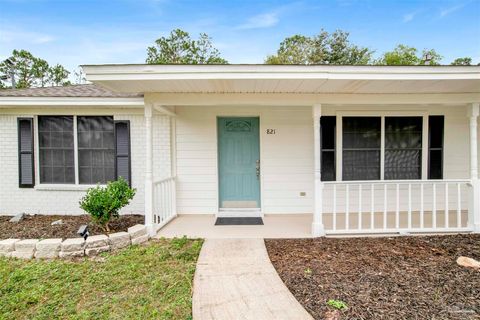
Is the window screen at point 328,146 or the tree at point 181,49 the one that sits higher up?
the tree at point 181,49

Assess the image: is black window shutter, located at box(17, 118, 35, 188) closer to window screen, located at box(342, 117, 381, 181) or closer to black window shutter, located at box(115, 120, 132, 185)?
black window shutter, located at box(115, 120, 132, 185)

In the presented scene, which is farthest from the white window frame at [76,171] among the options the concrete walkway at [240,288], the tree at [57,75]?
the tree at [57,75]

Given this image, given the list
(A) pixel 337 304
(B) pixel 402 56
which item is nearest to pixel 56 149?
(A) pixel 337 304

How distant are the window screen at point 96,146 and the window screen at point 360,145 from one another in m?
4.98

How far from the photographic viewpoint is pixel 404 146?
581 cm

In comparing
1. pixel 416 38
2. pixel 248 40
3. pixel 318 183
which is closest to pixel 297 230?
pixel 318 183

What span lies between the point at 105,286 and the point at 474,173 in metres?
5.78

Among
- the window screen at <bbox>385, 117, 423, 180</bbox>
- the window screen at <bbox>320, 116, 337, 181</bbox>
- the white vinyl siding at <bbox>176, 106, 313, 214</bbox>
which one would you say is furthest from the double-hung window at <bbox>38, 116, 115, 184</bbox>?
the window screen at <bbox>385, 117, 423, 180</bbox>

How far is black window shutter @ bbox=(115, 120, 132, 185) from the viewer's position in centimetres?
581

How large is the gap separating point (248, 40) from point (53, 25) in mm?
9923

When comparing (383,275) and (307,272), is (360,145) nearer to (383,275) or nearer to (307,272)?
(383,275)

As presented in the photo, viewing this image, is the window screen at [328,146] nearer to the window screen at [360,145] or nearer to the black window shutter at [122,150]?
the window screen at [360,145]

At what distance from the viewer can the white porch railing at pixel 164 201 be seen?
5012 millimetres

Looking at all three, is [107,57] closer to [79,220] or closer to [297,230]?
[79,220]
